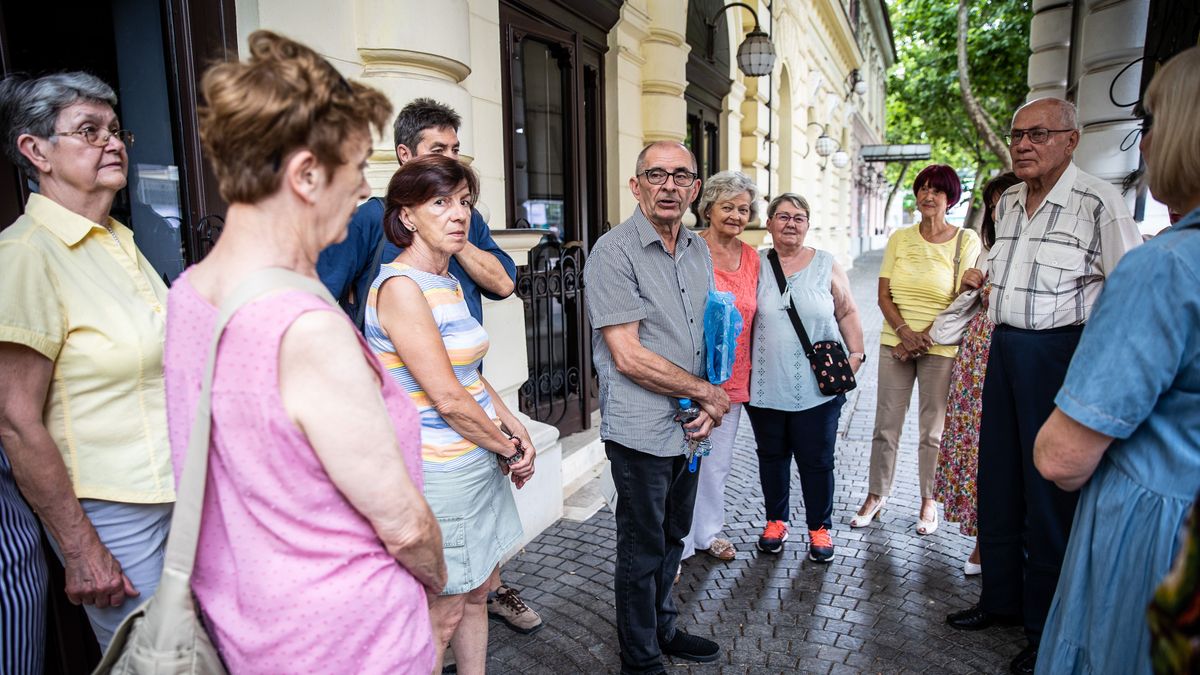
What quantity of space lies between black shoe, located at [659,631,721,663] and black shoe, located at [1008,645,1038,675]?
117 cm

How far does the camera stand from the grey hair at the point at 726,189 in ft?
11.4

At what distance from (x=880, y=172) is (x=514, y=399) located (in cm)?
4571

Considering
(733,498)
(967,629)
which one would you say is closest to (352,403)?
(967,629)

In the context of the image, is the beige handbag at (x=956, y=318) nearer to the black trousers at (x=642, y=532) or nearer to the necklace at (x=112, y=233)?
the black trousers at (x=642, y=532)

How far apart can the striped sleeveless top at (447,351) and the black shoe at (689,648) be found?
1272mm

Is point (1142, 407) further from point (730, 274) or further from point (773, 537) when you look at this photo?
point (773, 537)

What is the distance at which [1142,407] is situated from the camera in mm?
1507

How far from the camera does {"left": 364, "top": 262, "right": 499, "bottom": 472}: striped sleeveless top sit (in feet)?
7.04

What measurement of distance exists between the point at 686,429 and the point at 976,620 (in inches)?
66.7

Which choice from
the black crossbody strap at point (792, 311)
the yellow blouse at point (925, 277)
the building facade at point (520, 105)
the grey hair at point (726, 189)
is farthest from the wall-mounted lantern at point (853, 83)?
the grey hair at point (726, 189)

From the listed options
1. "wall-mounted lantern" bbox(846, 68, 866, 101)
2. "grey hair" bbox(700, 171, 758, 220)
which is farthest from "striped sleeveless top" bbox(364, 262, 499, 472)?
"wall-mounted lantern" bbox(846, 68, 866, 101)

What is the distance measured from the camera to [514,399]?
171 inches

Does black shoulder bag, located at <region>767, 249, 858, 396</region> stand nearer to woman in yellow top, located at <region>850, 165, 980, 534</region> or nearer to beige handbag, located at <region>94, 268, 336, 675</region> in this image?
woman in yellow top, located at <region>850, 165, 980, 534</region>

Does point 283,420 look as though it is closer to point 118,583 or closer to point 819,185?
point 118,583
